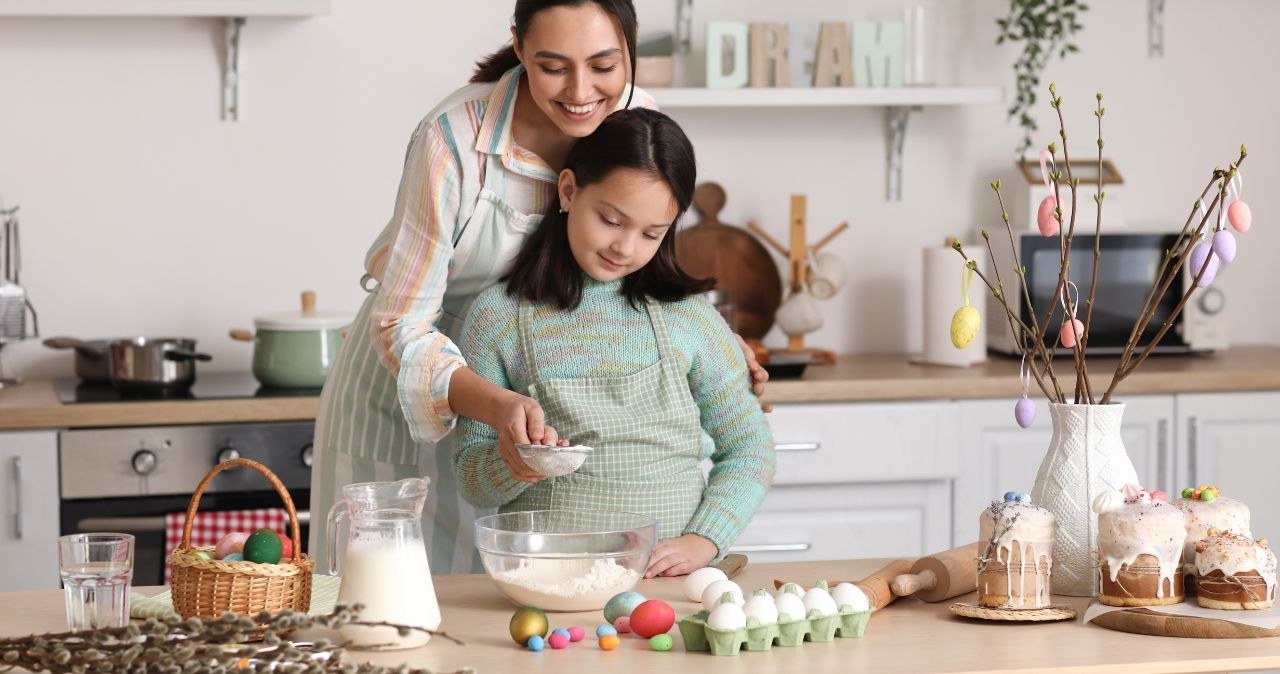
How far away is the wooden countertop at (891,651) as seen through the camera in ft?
4.19

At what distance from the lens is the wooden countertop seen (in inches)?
50.3

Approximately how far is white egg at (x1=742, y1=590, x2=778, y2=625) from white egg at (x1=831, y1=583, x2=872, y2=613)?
73 mm

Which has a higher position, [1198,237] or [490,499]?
[1198,237]

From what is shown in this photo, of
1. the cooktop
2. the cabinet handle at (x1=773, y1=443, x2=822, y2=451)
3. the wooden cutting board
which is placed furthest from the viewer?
the wooden cutting board

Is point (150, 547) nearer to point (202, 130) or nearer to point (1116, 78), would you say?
point (202, 130)

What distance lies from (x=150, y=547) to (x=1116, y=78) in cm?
239

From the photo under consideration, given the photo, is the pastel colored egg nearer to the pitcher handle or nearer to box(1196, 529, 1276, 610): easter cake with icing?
the pitcher handle

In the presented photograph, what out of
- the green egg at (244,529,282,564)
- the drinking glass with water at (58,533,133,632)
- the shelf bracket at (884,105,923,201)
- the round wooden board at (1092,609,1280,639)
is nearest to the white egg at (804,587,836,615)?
the round wooden board at (1092,609,1280,639)

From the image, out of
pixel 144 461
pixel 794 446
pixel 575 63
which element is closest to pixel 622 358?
pixel 575 63

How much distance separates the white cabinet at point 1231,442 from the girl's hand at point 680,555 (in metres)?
1.63

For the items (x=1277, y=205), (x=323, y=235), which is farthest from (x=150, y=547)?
(x=1277, y=205)

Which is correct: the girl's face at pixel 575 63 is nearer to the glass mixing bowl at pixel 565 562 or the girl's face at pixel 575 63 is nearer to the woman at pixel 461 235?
the woman at pixel 461 235

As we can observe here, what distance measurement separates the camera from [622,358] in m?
1.81

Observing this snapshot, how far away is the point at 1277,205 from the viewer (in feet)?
11.6
